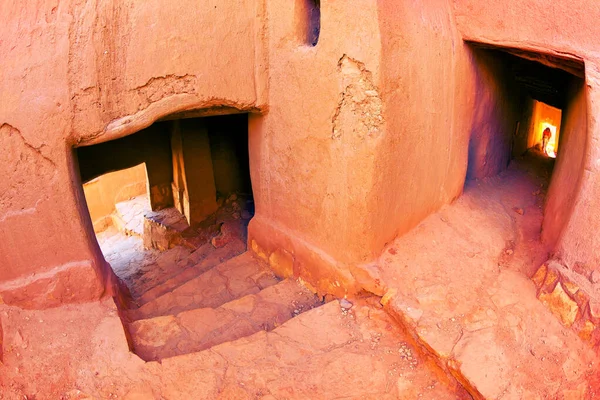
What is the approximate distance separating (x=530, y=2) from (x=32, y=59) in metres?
3.02

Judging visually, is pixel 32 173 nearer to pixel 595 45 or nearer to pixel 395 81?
pixel 395 81

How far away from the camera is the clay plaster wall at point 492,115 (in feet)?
13.1

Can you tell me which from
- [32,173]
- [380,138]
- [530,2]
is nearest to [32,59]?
[32,173]

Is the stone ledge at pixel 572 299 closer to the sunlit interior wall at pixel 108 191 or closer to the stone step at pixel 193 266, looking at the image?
the stone step at pixel 193 266

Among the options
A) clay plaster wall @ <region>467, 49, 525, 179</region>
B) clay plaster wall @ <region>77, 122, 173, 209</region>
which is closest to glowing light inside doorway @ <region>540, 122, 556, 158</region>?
clay plaster wall @ <region>467, 49, 525, 179</region>

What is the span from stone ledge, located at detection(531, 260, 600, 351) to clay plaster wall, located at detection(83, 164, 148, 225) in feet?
27.1

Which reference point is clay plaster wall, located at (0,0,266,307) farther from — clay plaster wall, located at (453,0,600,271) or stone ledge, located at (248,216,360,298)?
clay plaster wall, located at (453,0,600,271)

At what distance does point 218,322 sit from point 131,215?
568 cm

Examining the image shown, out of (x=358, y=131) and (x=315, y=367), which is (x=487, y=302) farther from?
(x=358, y=131)

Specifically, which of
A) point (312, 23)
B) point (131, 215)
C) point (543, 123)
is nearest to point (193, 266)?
point (312, 23)

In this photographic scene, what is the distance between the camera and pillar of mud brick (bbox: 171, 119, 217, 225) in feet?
20.2

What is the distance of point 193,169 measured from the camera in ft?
20.6

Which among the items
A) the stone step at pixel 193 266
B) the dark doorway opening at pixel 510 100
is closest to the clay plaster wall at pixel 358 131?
the dark doorway opening at pixel 510 100

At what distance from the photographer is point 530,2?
10.1ft
